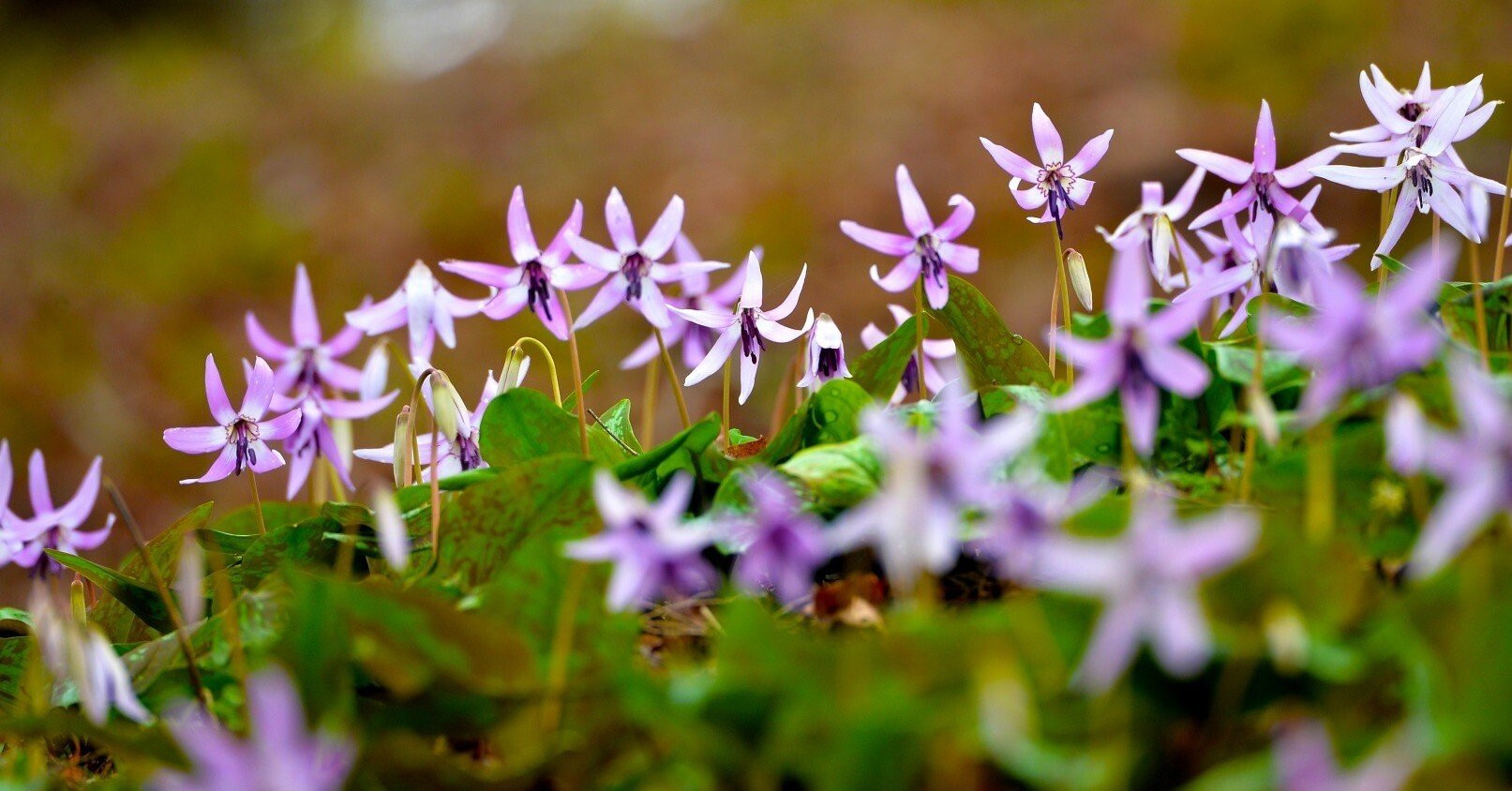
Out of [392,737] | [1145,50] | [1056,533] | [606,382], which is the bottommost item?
[606,382]

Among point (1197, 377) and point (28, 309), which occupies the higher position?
point (1197, 377)

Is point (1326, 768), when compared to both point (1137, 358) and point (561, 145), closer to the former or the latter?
point (1137, 358)

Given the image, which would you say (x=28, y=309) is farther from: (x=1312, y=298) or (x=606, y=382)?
(x=1312, y=298)

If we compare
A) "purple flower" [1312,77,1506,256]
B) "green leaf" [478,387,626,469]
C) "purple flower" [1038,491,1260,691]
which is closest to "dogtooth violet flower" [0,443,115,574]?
"green leaf" [478,387,626,469]

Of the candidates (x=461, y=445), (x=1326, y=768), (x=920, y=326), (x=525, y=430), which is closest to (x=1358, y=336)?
(x=1326, y=768)

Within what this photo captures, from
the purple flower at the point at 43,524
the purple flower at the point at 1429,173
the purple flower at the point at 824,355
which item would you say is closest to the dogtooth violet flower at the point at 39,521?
the purple flower at the point at 43,524

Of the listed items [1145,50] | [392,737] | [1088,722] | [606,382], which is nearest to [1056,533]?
[1088,722]

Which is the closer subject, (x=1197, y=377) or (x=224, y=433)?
(x=1197, y=377)
